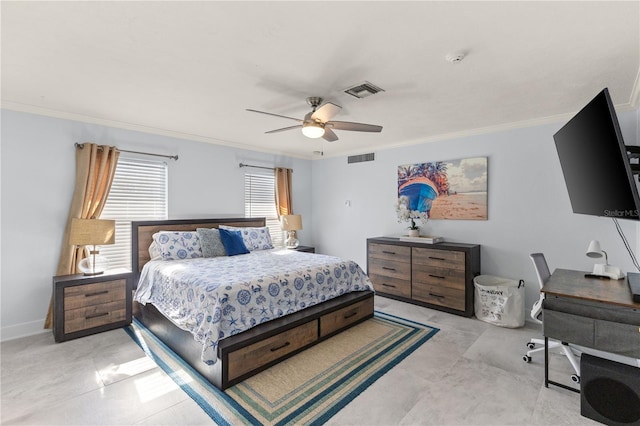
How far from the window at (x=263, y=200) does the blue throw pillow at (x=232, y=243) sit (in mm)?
1009

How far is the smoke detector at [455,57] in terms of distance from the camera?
2.14 m

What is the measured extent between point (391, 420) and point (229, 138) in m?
4.22

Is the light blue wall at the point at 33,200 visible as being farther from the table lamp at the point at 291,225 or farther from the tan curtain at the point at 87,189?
the table lamp at the point at 291,225

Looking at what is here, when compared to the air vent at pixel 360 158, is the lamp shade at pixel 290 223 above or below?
below

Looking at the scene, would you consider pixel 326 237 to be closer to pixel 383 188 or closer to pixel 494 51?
pixel 383 188

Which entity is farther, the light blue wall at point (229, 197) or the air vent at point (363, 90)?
the light blue wall at point (229, 197)

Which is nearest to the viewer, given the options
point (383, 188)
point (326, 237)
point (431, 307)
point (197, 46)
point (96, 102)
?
point (197, 46)

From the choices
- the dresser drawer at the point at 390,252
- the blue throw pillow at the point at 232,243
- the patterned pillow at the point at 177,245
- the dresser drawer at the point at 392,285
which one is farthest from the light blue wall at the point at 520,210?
the patterned pillow at the point at 177,245

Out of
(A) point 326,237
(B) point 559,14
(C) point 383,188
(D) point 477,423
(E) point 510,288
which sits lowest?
(D) point 477,423

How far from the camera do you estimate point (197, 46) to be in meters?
2.07

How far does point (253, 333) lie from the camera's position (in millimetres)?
2574

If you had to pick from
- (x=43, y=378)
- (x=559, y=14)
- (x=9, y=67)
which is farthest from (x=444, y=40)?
(x=43, y=378)

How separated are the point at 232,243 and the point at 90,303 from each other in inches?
66.4

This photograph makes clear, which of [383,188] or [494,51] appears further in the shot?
[383,188]
